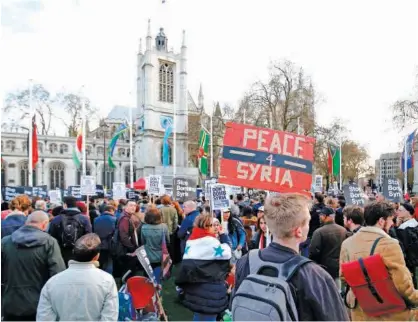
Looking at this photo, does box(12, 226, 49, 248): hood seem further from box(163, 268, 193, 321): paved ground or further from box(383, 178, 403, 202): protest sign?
box(383, 178, 403, 202): protest sign

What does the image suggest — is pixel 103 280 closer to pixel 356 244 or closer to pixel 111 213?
pixel 356 244

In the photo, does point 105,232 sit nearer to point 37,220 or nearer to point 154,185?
point 37,220

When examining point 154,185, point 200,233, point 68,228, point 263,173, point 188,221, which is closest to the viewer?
point 200,233

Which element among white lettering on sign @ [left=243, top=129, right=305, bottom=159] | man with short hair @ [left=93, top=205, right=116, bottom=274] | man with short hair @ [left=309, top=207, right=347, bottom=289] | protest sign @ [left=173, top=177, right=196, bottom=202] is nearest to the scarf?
white lettering on sign @ [left=243, top=129, right=305, bottom=159]

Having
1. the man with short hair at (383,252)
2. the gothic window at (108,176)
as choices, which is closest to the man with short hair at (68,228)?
the man with short hair at (383,252)

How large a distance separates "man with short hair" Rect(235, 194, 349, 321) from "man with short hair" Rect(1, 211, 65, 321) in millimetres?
2485

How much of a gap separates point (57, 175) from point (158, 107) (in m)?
18.4

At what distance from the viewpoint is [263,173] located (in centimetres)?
441

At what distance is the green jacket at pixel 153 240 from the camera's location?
6500 mm

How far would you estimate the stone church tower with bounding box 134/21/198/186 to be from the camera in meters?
55.3

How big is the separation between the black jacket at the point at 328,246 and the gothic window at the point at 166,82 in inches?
2147

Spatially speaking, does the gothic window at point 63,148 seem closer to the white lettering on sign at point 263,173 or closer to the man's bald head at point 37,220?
the man's bald head at point 37,220

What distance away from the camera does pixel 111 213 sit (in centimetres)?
752

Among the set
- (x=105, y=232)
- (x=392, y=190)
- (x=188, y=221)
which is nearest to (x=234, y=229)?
(x=188, y=221)
